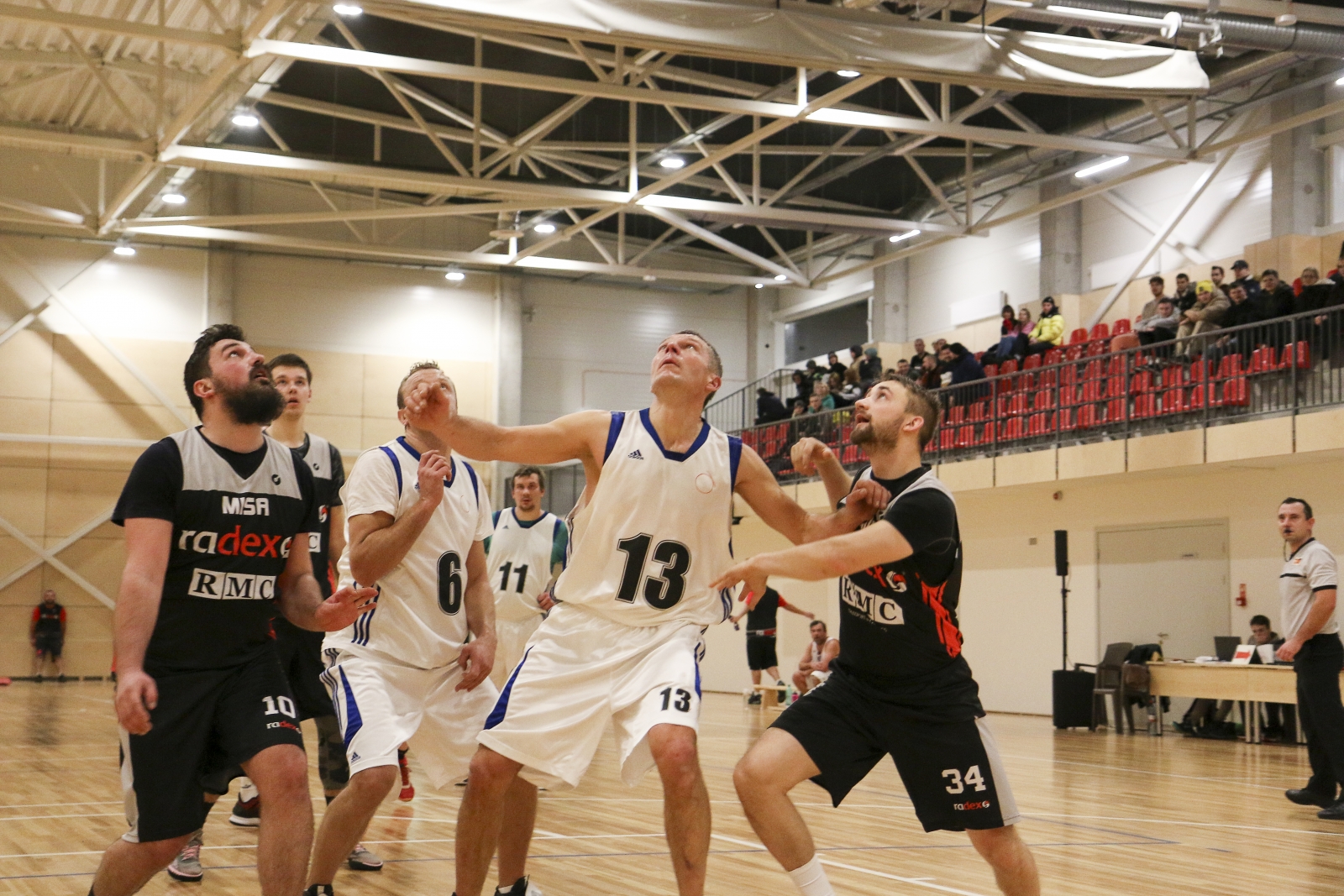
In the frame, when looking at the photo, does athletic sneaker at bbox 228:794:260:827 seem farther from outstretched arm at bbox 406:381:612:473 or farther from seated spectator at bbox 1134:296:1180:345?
seated spectator at bbox 1134:296:1180:345

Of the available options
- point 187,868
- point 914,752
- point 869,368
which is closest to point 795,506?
point 914,752

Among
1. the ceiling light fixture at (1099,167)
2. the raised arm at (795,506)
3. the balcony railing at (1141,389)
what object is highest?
the ceiling light fixture at (1099,167)

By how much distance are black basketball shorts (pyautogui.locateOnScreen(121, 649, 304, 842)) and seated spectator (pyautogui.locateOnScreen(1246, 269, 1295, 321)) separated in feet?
48.4

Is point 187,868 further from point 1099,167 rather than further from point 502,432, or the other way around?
point 1099,167

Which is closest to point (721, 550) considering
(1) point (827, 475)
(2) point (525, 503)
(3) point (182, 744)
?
(1) point (827, 475)

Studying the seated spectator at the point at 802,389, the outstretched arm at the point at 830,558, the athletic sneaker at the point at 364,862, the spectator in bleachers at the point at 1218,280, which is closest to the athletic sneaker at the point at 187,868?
the athletic sneaker at the point at 364,862

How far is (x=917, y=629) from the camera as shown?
15.6 feet

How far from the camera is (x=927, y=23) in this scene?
47.9 feet

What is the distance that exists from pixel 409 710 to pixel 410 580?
52cm

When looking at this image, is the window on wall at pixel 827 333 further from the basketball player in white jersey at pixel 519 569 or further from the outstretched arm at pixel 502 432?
the outstretched arm at pixel 502 432

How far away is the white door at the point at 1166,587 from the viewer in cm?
1852

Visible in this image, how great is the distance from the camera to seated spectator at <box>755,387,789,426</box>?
86.1ft

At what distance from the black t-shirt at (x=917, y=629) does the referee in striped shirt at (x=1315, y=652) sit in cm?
522

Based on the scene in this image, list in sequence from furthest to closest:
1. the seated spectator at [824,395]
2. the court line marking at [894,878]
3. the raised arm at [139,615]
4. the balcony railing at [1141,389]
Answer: the seated spectator at [824,395]
the balcony railing at [1141,389]
the court line marking at [894,878]
the raised arm at [139,615]
